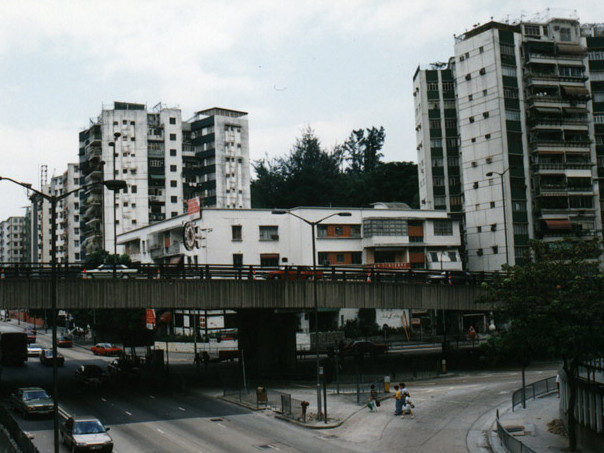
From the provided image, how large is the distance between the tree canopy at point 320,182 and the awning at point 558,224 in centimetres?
3882

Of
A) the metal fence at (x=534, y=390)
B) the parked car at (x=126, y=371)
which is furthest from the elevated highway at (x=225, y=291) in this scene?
the parked car at (x=126, y=371)

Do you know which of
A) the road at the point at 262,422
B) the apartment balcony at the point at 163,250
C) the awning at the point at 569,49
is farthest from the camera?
the awning at the point at 569,49

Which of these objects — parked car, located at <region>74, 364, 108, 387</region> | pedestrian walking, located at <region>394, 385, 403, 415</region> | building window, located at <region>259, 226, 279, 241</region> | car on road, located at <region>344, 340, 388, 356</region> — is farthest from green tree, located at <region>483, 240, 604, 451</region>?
building window, located at <region>259, 226, 279, 241</region>

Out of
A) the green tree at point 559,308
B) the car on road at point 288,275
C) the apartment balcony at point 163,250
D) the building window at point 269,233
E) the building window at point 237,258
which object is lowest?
the green tree at point 559,308

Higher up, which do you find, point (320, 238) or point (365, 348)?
point (320, 238)

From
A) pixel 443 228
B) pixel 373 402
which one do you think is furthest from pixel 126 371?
pixel 443 228

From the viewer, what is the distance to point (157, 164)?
445 feet

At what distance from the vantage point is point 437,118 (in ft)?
351

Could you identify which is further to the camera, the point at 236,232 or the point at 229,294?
the point at 236,232

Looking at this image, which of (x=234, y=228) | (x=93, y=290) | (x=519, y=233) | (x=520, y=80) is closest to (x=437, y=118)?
(x=520, y=80)

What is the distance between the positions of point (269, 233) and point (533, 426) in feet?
189

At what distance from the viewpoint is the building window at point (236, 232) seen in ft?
278

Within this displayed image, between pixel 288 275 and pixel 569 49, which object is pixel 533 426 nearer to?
pixel 288 275

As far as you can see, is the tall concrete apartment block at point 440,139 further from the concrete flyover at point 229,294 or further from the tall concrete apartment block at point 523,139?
the concrete flyover at point 229,294
